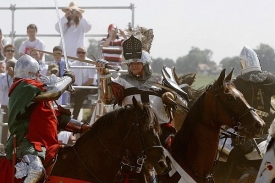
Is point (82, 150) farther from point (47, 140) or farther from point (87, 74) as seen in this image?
point (87, 74)

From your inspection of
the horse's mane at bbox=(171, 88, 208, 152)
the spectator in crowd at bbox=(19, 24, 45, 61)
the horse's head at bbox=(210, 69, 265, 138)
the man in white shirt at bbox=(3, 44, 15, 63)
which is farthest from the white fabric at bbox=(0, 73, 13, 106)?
the horse's head at bbox=(210, 69, 265, 138)

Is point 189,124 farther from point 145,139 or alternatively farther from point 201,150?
point 145,139

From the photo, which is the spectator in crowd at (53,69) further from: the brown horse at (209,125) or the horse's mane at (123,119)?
the horse's mane at (123,119)

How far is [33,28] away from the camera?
1778cm

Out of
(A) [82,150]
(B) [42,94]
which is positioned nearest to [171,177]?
(A) [82,150]

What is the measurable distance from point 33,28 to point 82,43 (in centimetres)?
116

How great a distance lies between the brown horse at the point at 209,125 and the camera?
9.84 metres

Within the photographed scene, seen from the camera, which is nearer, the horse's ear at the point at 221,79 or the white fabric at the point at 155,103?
the horse's ear at the point at 221,79

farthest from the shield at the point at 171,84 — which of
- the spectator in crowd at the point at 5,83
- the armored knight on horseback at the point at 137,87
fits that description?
the spectator in crowd at the point at 5,83

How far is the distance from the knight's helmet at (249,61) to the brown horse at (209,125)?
9.07 ft

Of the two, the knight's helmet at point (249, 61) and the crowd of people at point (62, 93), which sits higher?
the knight's helmet at point (249, 61)

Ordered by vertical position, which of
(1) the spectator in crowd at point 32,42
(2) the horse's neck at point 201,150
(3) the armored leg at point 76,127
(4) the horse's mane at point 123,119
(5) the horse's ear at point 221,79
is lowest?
(2) the horse's neck at point 201,150

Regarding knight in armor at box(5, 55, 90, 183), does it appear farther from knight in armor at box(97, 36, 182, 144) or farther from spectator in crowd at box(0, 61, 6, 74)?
spectator in crowd at box(0, 61, 6, 74)

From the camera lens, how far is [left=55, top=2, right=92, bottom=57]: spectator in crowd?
17375mm
